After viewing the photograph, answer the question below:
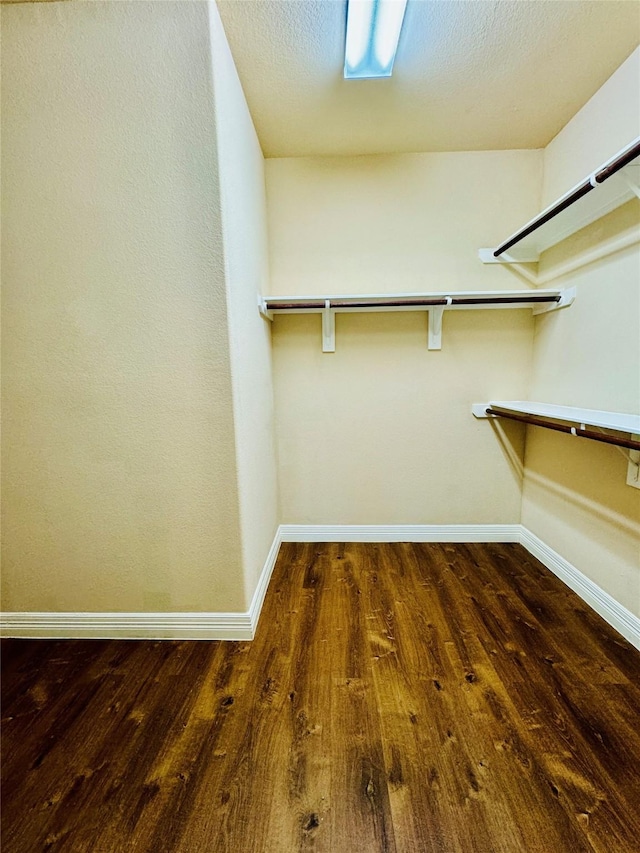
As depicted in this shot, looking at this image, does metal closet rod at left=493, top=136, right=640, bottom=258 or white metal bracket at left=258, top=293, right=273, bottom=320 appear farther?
white metal bracket at left=258, top=293, right=273, bottom=320

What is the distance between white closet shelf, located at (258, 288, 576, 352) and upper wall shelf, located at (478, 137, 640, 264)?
0.27 metres

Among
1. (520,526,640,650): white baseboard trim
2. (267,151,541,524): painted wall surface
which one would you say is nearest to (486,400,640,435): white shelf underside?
(267,151,541,524): painted wall surface

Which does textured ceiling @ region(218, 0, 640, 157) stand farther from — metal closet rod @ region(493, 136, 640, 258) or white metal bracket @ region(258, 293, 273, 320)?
white metal bracket @ region(258, 293, 273, 320)

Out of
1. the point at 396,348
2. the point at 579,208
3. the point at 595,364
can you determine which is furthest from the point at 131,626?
the point at 579,208

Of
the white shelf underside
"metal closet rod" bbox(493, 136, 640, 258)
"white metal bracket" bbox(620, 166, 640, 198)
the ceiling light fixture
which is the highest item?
the ceiling light fixture

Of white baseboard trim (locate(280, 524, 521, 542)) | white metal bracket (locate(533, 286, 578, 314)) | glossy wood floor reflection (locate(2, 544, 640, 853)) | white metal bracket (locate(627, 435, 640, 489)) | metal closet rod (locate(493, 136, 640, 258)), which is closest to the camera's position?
glossy wood floor reflection (locate(2, 544, 640, 853))

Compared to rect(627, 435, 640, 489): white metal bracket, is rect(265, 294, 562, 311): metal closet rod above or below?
above

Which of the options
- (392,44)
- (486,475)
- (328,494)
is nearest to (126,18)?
(392,44)

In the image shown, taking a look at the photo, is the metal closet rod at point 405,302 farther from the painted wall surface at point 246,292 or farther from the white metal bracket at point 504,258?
the white metal bracket at point 504,258

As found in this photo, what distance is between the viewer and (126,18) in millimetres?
1143

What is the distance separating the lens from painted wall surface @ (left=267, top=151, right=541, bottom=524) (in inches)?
76.8

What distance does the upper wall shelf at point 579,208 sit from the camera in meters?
1.12

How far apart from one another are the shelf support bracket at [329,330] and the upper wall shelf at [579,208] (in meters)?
0.93

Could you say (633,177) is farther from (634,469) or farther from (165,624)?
(165,624)
